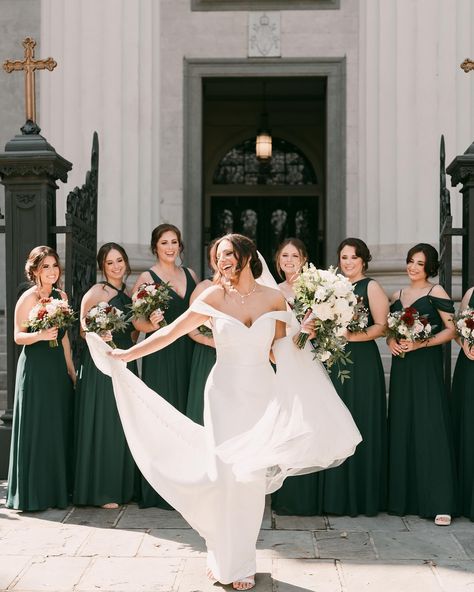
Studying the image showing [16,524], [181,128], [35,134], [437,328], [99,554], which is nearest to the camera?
[99,554]

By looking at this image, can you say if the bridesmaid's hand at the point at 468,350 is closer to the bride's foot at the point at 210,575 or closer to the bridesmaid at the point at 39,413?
the bride's foot at the point at 210,575

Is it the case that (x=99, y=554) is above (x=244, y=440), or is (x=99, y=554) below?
below

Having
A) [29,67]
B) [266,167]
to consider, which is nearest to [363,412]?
[29,67]

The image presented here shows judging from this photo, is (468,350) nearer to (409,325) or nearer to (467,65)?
(409,325)

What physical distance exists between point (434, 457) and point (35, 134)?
4.38 meters

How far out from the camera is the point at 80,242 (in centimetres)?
809

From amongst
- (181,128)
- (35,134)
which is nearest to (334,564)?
(35,134)

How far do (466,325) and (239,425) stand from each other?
2.12 meters

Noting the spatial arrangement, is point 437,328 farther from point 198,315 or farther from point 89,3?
point 89,3

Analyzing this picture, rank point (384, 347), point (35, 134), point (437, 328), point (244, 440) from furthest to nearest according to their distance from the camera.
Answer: point (384, 347) → point (35, 134) → point (437, 328) → point (244, 440)

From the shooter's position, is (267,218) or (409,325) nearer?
(409,325)

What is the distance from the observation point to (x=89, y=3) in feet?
37.1

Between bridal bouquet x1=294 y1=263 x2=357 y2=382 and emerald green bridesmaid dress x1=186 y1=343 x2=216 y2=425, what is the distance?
1.63 metres

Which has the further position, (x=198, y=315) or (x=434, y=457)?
(x=434, y=457)
